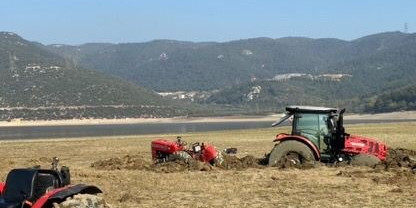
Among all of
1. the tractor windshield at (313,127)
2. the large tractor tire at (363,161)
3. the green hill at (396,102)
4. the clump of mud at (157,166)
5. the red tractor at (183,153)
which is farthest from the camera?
the green hill at (396,102)

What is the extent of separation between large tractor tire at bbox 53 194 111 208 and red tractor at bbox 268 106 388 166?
9860 millimetres

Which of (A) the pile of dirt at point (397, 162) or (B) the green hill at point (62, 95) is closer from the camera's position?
(A) the pile of dirt at point (397, 162)

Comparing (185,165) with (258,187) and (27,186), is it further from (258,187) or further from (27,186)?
(27,186)

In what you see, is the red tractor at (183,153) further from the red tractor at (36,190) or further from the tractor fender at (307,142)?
the red tractor at (36,190)

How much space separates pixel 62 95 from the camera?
172 m

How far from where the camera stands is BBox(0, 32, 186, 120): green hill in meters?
163

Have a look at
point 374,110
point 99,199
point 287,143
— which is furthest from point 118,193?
point 374,110

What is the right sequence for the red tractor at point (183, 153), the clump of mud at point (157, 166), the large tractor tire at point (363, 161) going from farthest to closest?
1. the red tractor at point (183, 153)
2. the clump of mud at point (157, 166)
3. the large tractor tire at point (363, 161)

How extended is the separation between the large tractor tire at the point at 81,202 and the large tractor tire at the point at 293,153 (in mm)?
9784

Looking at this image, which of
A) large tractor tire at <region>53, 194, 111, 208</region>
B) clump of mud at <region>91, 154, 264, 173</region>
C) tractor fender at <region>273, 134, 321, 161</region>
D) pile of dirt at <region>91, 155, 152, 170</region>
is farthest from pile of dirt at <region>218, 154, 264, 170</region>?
large tractor tire at <region>53, 194, 111, 208</region>

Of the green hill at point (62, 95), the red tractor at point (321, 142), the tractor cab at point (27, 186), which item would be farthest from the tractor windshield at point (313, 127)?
the green hill at point (62, 95)

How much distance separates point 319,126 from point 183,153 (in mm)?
4212

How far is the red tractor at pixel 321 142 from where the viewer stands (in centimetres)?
1989

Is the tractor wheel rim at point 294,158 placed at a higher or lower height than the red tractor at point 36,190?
lower
